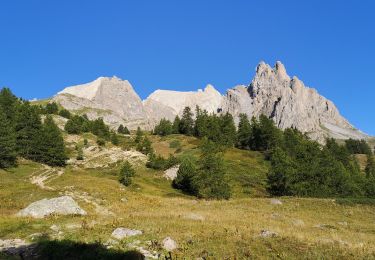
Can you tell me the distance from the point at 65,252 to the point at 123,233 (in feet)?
13.1

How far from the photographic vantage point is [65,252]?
845 inches

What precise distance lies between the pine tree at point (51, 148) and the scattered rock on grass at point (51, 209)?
66886 millimetres

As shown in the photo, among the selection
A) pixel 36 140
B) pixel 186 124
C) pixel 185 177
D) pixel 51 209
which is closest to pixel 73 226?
pixel 51 209

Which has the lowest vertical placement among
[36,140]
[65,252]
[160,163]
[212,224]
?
[65,252]

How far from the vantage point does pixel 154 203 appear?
46531 mm

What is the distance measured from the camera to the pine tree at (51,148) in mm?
99875

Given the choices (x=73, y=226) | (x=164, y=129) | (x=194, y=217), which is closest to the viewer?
(x=73, y=226)

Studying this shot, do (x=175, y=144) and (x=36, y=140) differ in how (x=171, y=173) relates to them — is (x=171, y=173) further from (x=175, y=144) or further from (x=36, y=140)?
(x=175, y=144)

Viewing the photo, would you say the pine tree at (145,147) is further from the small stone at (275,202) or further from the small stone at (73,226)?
the small stone at (73,226)

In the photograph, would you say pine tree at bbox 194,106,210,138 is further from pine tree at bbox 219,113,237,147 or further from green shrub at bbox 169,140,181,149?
green shrub at bbox 169,140,181,149

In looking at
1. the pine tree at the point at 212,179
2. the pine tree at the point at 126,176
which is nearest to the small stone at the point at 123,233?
the pine tree at the point at 212,179

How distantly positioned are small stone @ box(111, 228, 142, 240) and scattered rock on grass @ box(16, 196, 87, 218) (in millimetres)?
10966

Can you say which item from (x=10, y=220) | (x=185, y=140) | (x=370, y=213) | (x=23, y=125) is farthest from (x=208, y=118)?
(x=10, y=220)

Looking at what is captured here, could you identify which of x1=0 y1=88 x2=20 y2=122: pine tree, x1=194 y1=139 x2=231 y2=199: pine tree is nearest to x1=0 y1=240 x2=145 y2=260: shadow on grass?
x1=194 y1=139 x2=231 y2=199: pine tree
